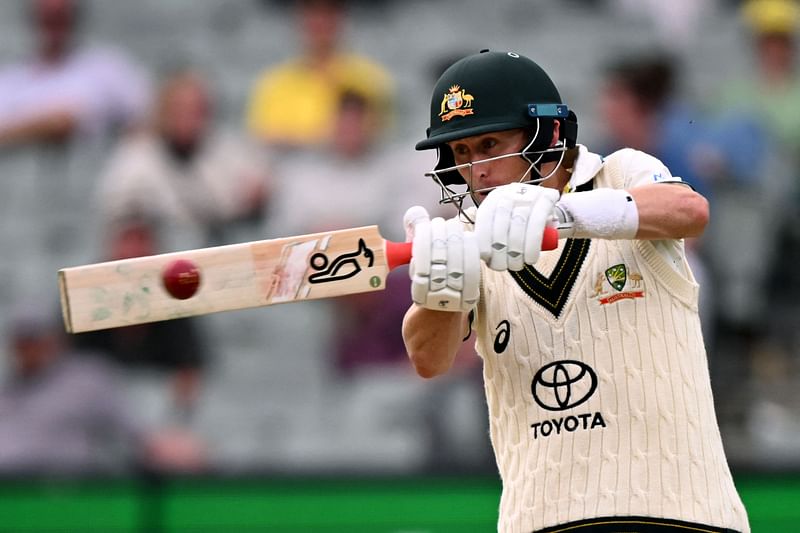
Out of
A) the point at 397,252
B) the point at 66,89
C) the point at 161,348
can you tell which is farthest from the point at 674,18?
the point at 397,252

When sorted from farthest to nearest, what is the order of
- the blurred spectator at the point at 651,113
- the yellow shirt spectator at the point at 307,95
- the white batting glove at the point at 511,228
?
the yellow shirt spectator at the point at 307,95 → the blurred spectator at the point at 651,113 → the white batting glove at the point at 511,228

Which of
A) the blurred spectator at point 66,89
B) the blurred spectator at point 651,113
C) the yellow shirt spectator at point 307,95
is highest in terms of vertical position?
the blurred spectator at point 66,89

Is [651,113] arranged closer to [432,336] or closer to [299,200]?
[299,200]

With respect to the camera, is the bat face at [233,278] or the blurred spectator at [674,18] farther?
the blurred spectator at [674,18]

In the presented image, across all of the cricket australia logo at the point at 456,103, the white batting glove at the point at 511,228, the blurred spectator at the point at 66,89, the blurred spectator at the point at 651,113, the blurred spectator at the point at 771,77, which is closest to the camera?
the white batting glove at the point at 511,228

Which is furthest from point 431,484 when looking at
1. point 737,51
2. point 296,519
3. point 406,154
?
point 737,51

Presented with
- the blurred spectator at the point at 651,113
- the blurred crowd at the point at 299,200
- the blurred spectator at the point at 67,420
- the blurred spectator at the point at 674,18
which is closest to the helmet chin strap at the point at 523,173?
the blurred crowd at the point at 299,200

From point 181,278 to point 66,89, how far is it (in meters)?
5.09

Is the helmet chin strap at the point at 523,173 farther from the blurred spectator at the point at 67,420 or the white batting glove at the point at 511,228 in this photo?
the blurred spectator at the point at 67,420

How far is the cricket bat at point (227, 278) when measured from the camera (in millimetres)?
2670

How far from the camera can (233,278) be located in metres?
2.69

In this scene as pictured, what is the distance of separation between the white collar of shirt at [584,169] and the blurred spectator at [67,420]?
13.6ft

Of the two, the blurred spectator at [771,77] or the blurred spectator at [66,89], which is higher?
the blurred spectator at [66,89]

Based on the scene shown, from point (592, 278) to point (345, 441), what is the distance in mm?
4069
